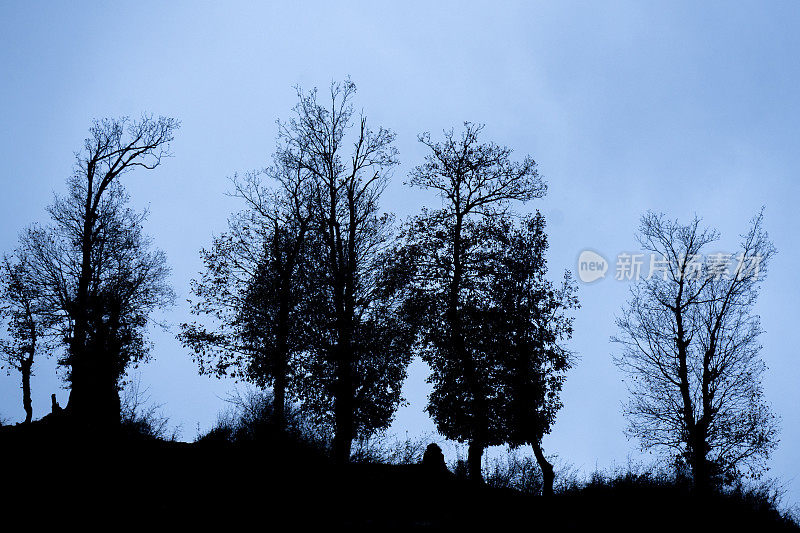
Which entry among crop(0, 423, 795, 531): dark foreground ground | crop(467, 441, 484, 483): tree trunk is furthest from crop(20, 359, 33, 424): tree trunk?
crop(467, 441, 484, 483): tree trunk

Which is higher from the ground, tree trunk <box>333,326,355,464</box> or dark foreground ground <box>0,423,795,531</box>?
tree trunk <box>333,326,355,464</box>

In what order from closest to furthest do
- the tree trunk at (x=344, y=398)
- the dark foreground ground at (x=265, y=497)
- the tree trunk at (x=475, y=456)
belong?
the dark foreground ground at (x=265, y=497)
the tree trunk at (x=344, y=398)
the tree trunk at (x=475, y=456)

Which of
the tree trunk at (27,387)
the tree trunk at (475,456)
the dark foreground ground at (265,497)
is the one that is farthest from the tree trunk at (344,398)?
the tree trunk at (27,387)

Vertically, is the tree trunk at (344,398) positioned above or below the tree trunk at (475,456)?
above

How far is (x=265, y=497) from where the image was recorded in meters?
11.3

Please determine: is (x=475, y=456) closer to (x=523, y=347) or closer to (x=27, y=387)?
(x=523, y=347)

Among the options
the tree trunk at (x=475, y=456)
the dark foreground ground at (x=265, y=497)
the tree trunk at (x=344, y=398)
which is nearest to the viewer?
the dark foreground ground at (x=265, y=497)

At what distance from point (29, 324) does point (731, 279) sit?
115ft

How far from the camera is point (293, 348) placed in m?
23.7

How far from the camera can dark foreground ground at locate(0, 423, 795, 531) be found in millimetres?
9625

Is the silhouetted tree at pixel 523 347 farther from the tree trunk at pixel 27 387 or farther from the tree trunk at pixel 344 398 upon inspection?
the tree trunk at pixel 27 387

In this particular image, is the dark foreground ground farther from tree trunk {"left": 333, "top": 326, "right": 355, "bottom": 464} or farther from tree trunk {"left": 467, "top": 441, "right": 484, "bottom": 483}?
tree trunk {"left": 467, "top": 441, "right": 484, "bottom": 483}

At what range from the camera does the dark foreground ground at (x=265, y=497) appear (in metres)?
9.62

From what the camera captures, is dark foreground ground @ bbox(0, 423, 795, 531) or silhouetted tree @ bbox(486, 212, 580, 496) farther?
silhouetted tree @ bbox(486, 212, 580, 496)
